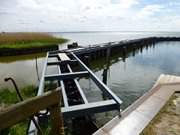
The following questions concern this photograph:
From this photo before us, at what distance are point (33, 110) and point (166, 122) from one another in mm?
3720

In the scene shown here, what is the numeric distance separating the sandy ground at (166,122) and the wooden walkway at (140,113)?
0.12 meters

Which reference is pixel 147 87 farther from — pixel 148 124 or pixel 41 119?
pixel 41 119

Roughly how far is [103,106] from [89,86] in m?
9.85

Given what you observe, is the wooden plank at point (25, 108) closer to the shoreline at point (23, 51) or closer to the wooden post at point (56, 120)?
the wooden post at point (56, 120)

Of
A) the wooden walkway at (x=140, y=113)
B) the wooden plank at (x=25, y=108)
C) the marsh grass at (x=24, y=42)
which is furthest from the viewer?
the marsh grass at (x=24, y=42)

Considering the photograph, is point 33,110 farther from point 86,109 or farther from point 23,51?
point 23,51

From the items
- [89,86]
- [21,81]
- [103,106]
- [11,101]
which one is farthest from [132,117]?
[21,81]

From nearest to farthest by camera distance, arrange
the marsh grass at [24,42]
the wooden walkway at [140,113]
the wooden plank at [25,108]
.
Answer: the wooden plank at [25,108] < the wooden walkway at [140,113] < the marsh grass at [24,42]

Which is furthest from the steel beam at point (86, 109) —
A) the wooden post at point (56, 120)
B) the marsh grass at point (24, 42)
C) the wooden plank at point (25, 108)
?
the marsh grass at point (24, 42)

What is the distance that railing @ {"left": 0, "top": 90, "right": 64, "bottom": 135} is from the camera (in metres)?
1.58

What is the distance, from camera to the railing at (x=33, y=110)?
1.58m

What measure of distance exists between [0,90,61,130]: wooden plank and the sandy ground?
9.00 feet

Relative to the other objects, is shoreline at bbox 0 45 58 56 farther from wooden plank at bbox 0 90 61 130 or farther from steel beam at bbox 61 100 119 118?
wooden plank at bbox 0 90 61 130

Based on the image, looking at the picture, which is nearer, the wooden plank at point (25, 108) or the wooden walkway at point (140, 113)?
the wooden plank at point (25, 108)
